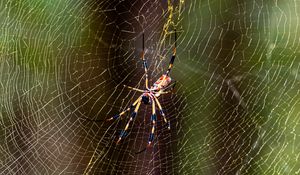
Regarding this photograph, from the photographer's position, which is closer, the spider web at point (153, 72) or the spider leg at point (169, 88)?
the spider web at point (153, 72)

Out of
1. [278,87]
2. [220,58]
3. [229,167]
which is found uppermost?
[220,58]

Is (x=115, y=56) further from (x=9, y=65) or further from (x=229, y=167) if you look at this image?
(x=229, y=167)

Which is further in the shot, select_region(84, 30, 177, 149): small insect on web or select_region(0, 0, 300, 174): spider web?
select_region(84, 30, 177, 149): small insect on web

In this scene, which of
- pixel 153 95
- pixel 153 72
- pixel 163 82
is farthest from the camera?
pixel 153 95

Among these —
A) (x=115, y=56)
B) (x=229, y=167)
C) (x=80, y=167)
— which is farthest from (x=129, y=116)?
(x=80, y=167)

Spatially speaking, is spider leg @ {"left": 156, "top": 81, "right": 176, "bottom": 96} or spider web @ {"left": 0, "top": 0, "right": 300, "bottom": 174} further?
spider leg @ {"left": 156, "top": 81, "right": 176, "bottom": 96}

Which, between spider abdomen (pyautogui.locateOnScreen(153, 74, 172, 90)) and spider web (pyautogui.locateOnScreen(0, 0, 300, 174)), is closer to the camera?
spider web (pyautogui.locateOnScreen(0, 0, 300, 174))

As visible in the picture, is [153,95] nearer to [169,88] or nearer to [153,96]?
[153,96]

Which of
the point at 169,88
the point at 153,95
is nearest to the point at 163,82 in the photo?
the point at 169,88
